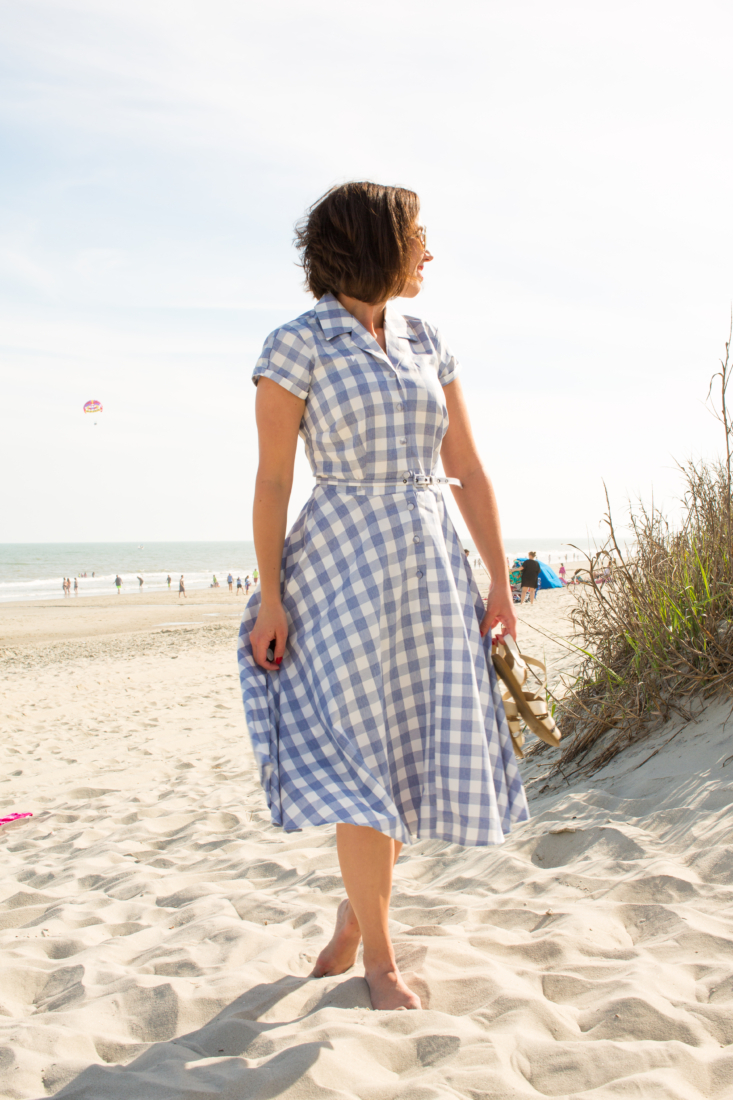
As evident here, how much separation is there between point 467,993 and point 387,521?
104 cm

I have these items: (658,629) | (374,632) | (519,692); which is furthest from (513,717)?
(658,629)

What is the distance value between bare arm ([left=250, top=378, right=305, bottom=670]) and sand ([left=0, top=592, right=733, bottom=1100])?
78 centimetres

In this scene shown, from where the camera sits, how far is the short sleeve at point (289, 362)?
1.67m

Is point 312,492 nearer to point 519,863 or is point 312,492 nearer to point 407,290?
point 407,290

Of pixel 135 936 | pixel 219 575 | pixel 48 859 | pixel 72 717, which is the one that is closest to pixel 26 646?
pixel 72 717

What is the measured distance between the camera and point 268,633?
1.67m

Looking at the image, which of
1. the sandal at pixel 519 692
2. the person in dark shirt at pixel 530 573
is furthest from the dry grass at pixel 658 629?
the person in dark shirt at pixel 530 573

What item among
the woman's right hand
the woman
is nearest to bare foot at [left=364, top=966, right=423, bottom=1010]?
the woman

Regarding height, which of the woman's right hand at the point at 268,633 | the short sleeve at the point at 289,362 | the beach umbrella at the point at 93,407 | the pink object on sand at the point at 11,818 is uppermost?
the beach umbrella at the point at 93,407

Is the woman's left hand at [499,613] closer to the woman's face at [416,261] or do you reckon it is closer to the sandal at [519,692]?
the sandal at [519,692]

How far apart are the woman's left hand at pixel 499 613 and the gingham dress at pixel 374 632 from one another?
53 mm

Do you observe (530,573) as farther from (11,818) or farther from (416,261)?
(416,261)

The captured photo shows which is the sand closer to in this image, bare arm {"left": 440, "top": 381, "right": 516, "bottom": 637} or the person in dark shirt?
bare arm {"left": 440, "top": 381, "right": 516, "bottom": 637}

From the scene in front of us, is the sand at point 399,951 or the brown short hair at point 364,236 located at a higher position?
the brown short hair at point 364,236
